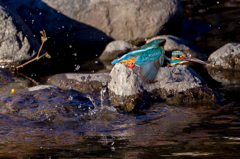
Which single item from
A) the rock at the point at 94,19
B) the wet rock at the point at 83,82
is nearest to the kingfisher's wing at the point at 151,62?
the wet rock at the point at 83,82

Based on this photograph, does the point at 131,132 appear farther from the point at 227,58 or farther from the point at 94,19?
the point at 94,19

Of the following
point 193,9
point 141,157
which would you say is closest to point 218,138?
point 141,157

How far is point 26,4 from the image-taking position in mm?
9672

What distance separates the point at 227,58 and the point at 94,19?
4026mm

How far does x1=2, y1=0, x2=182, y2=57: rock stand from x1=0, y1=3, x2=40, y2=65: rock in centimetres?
142

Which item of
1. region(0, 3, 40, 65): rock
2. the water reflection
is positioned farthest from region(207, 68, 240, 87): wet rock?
region(0, 3, 40, 65): rock

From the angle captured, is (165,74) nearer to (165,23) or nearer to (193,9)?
(165,23)

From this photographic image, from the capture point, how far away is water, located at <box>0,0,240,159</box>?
11.6 feet

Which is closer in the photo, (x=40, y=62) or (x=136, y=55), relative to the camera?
(x=136, y=55)

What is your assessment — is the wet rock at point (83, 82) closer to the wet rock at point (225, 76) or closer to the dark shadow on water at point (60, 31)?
the wet rock at point (225, 76)

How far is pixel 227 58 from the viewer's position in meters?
7.60

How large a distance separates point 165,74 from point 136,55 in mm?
1686

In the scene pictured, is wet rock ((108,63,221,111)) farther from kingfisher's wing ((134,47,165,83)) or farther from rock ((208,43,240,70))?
rock ((208,43,240,70))

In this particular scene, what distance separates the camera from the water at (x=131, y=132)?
3.53m
